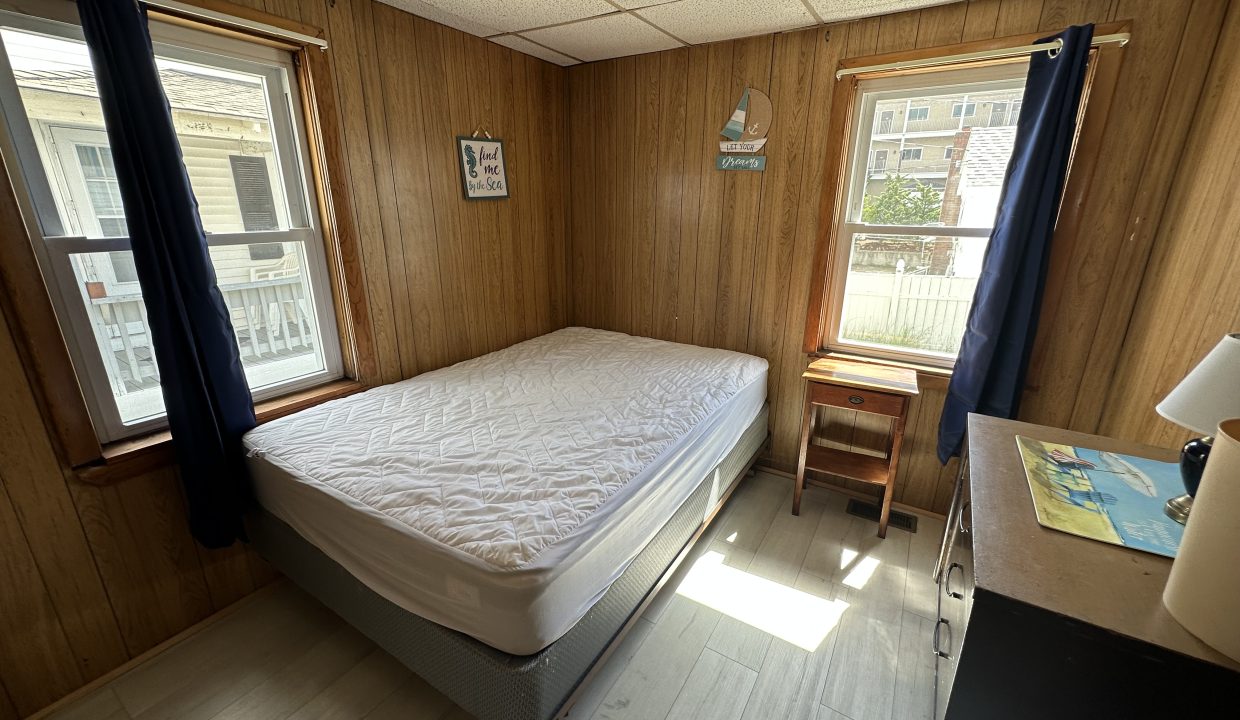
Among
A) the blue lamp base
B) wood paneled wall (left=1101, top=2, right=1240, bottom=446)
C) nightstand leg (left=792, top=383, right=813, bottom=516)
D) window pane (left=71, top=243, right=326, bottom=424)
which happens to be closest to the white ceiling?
wood paneled wall (left=1101, top=2, right=1240, bottom=446)

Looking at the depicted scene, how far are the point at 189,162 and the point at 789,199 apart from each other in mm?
2511

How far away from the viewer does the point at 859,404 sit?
7.34 ft

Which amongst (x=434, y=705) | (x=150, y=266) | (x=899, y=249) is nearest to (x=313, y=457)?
(x=150, y=266)

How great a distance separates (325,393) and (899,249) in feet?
8.87

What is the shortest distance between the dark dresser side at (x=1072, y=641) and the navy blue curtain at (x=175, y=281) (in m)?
2.14

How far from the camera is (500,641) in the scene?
1.19m

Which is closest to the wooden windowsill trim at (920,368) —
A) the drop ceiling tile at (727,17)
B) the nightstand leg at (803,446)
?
the nightstand leg at (803,446)

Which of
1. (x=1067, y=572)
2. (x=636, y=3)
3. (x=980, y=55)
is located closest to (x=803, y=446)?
(x=1067, y=572)

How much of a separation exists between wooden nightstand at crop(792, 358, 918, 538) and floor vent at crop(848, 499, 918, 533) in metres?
0.06

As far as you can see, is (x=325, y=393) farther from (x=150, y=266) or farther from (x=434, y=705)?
(x=434, y=705)

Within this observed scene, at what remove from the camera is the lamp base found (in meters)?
1.03

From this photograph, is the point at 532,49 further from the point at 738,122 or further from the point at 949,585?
the point at 949,585

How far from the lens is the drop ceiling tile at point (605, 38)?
7.45 feet

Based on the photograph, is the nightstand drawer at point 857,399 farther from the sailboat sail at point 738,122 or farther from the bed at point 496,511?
the sailboat sail at point 738,122
